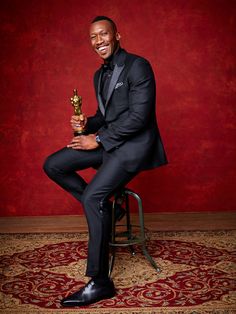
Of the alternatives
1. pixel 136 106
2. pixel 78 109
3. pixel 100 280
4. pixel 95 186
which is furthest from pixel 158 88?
Answer: pixel 100 280

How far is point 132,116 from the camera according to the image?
2.88 m

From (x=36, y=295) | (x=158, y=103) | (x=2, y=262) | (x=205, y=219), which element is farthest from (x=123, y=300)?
(x=158, y=103)

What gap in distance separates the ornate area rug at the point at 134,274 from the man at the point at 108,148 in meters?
0.19

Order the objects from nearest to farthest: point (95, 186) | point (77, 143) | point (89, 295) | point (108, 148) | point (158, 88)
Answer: point (89, 295)
point (95, 186)
point (108, 148)
point (77, 143)
point (158, 88)

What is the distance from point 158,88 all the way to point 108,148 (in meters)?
1.71

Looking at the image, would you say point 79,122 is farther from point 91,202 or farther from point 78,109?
point 91,202

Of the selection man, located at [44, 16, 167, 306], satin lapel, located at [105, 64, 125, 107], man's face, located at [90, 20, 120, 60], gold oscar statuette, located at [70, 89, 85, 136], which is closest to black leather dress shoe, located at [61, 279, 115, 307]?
man, located at [44, 16, 167, 306]

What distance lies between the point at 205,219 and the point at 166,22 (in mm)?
1984

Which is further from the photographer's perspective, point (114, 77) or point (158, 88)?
point (158, 88)

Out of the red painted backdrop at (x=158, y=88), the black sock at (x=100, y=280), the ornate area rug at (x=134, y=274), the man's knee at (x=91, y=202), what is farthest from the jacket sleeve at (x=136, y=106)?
the red painted backdrop at (x=158, y=88)

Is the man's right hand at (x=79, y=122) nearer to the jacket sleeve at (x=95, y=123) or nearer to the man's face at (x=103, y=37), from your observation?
the jacket sleeve at (x=95, y=123)

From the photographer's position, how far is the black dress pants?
2.72 m

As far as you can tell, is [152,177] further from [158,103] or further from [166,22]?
[166,22]

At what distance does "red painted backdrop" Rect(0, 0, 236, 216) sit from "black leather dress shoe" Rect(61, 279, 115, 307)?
192cm
